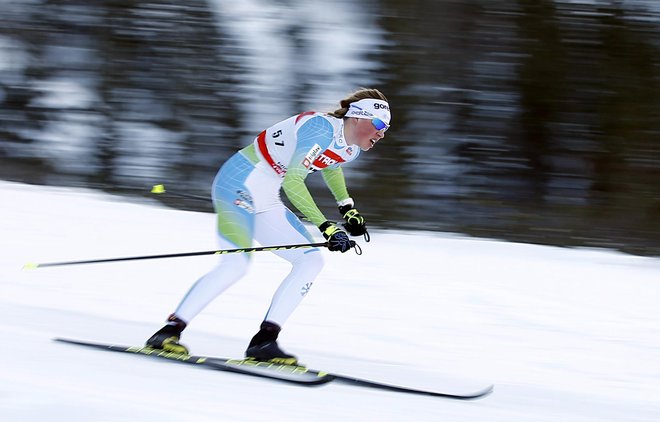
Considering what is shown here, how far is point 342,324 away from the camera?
5.46m

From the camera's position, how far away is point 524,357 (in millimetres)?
5023

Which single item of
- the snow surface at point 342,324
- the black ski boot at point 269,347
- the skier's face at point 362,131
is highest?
the skier's face at point 362,131

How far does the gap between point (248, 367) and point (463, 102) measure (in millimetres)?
4877

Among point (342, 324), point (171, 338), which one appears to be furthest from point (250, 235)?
point (342, 324)

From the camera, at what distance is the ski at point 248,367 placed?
3.87 meters

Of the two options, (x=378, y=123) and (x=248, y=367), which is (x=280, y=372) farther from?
(x=378, y=123)

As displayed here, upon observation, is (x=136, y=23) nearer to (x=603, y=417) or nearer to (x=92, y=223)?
(x=92, y=223)

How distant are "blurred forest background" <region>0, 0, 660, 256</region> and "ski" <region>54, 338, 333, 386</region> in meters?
4.28

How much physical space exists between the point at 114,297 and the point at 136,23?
3.98 metres

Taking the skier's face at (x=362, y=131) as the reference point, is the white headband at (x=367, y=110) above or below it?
above

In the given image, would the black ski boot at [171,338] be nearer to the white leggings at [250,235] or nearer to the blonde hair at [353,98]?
the white leggings at [250,235]

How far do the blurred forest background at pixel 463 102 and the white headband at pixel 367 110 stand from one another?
4186mm

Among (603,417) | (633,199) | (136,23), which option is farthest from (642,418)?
(136,23)

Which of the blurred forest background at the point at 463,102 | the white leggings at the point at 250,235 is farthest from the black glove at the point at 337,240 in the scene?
the blurred forest background at the point at 463,102
